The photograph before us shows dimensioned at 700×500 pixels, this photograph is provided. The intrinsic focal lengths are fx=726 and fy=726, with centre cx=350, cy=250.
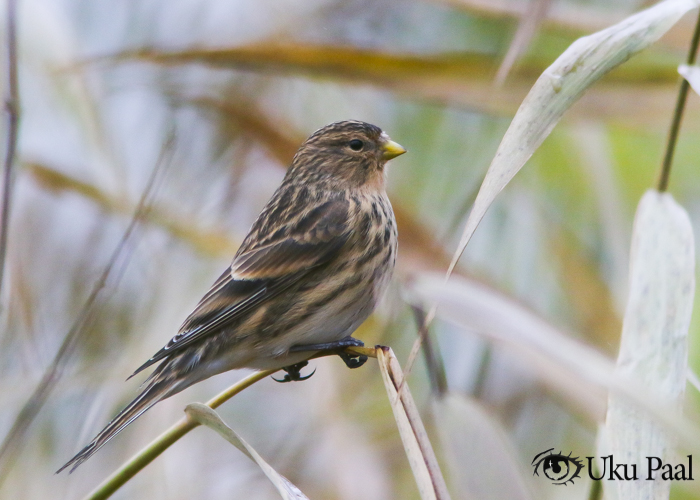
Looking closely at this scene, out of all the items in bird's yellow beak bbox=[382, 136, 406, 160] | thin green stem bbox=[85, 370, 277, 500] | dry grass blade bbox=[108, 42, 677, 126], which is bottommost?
thin green stem bbox=[85, 370, 277, 500]

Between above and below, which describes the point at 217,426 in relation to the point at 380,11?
below

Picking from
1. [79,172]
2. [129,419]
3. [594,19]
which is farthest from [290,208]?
[594,19]

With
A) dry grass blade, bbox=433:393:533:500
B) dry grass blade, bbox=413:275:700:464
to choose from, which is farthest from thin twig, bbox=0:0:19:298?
dry grass blade, bbox=433:393:533:500

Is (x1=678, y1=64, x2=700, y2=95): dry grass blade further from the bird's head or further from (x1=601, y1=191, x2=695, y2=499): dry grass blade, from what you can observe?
the bird's head

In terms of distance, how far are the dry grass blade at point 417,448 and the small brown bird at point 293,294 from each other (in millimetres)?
853

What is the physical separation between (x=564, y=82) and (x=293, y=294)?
1.37 metres

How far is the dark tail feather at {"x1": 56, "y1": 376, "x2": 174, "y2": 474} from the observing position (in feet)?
5.99

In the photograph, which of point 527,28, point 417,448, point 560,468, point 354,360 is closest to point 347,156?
point 354,360

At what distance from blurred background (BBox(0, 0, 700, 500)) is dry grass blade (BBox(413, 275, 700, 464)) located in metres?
0.70

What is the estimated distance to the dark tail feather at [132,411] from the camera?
183 cm

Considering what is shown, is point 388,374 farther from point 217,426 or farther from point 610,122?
point 610,122

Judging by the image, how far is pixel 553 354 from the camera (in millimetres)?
1253

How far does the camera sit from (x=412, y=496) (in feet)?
8.81

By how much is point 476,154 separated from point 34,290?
196 centimetres
